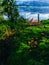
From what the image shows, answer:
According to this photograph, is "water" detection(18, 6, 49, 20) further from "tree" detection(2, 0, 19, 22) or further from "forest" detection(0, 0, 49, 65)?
"forest" detection(0, 0, 49, 65)

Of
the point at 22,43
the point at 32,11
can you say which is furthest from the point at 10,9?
the point at 22,43

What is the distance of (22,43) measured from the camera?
20.7 ft

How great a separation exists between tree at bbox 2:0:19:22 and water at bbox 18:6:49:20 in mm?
224

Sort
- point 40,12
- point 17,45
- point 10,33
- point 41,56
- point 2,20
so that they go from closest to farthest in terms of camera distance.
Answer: point 41,56
point 17,45
point 10,33
point 2,20
point 40,12

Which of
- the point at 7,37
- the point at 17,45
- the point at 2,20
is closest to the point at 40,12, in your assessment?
the point at 2,20

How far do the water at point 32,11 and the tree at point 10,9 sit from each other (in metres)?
0.22

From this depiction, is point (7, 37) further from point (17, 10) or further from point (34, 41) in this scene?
point (17, 10)

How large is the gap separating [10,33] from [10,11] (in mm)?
1254

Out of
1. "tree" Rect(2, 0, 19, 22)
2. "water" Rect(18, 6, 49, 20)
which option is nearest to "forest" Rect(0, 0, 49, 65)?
"tree" Rect(2, 0, 19, 22)

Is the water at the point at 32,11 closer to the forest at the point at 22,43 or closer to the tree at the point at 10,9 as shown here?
the tree at the point at 10,9

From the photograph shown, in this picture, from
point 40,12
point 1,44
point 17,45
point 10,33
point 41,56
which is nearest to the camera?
point 41,56

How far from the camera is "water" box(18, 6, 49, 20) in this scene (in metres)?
8.61

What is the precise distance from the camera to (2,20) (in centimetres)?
809

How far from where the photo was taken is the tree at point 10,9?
331 inches
